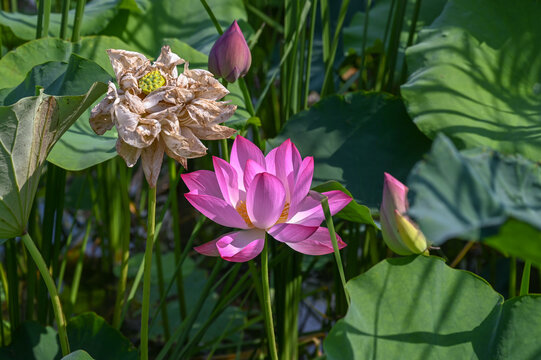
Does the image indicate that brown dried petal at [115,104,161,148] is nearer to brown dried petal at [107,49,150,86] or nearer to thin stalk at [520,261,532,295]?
brown dried petal at [107,49,150,86]

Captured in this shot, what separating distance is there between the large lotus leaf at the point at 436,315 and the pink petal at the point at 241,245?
122 mm

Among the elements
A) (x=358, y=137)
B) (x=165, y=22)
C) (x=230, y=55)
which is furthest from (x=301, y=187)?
(x=165, y=22)

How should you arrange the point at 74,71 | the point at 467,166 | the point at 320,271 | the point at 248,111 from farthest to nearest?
the point at 320,271 → the point at 248,111 → the point at 74,71 → the point at 467,166

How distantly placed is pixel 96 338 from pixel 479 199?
709mm

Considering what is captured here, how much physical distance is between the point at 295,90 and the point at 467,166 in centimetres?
70

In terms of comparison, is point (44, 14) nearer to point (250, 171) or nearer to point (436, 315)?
point (250, 171)

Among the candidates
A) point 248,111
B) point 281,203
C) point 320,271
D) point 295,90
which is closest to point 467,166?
point 281,203

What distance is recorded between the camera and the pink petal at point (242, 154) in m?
0.69

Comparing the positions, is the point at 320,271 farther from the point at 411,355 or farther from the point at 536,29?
the point at 411,355

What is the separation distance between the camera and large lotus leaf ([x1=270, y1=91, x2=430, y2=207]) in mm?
989

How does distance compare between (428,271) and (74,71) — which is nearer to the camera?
(428,271)

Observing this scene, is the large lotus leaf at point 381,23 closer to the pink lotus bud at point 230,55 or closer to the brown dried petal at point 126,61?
the pink lotus bud at point 230,55

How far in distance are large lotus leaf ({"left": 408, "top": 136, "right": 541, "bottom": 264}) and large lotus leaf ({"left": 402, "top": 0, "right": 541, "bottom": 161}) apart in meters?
0.49

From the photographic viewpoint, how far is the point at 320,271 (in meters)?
1.70
